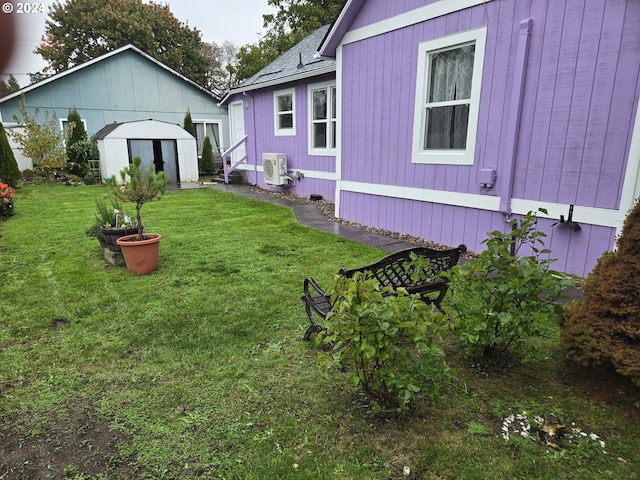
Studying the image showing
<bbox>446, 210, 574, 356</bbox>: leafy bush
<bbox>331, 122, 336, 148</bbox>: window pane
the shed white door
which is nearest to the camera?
<bbox>446, 210, 574, 356</bbox>: leafy bush

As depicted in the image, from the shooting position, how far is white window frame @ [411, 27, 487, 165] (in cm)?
518

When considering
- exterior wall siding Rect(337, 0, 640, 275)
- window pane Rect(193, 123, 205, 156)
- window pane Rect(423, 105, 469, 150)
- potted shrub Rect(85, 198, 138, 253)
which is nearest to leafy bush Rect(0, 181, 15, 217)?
potted shrub Rect(85, 198, 138, 253)

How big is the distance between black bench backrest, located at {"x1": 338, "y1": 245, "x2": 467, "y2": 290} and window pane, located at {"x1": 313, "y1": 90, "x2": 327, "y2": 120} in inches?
299

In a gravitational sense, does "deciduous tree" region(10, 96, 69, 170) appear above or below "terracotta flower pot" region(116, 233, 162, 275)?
above

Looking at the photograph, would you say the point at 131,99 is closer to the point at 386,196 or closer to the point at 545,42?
the point at 386,196

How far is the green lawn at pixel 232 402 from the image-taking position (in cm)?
203

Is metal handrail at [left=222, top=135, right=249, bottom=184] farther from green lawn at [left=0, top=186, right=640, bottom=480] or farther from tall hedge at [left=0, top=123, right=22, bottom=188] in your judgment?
green lawn at [left=0, top=186, right=640, bottom=480]

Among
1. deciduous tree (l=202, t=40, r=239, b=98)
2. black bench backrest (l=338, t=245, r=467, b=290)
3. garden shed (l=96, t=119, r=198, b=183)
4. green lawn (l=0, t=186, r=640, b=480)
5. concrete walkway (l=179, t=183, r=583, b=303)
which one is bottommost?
green lawn (l=0, t=186, r=640, b=480)

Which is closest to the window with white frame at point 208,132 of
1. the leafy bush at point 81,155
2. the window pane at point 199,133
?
the window pane at point 199,133

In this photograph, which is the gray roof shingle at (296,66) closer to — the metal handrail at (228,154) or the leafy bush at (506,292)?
the metal handrail at (228,154)

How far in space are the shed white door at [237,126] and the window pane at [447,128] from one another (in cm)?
918

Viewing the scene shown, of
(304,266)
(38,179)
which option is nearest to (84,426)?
(304,266)

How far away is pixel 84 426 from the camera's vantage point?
2.33 meters

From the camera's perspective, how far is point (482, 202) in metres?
5.40
